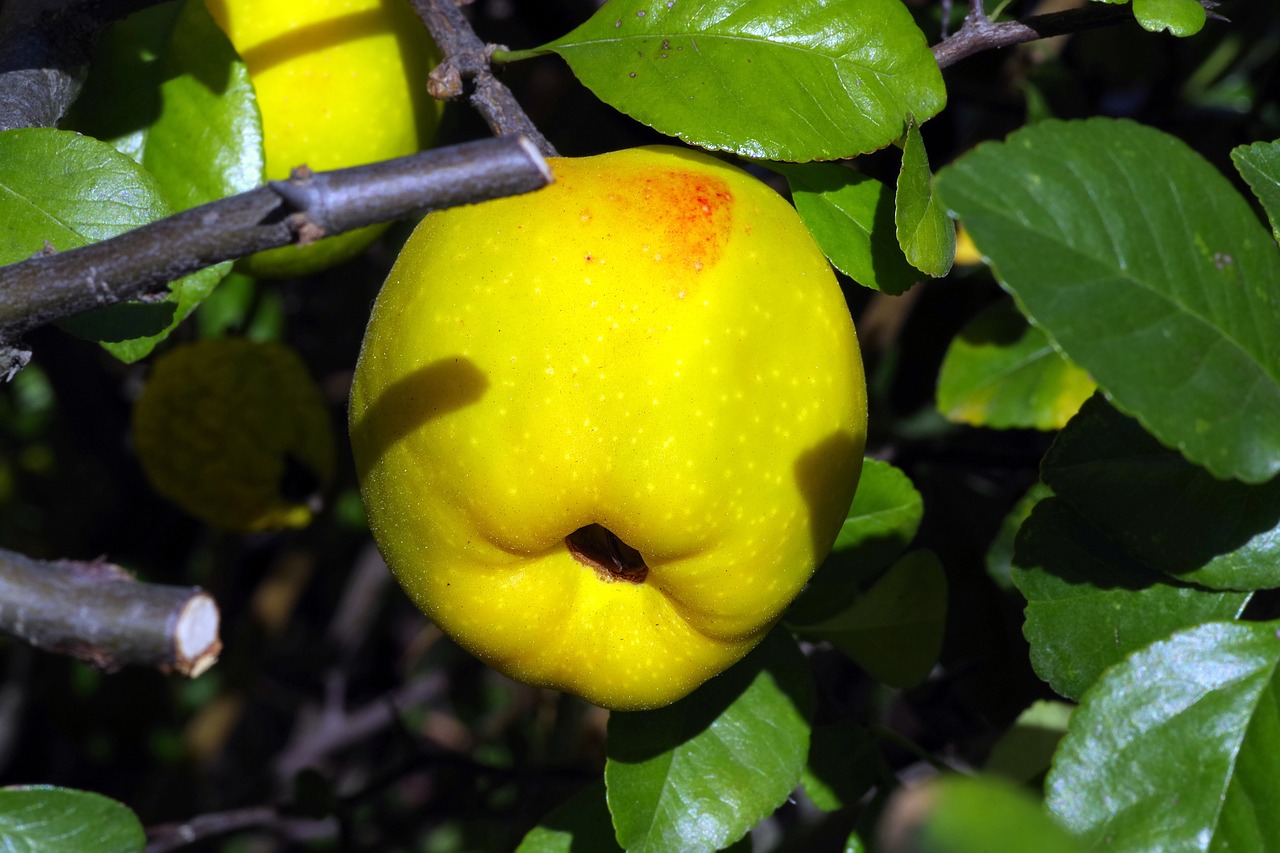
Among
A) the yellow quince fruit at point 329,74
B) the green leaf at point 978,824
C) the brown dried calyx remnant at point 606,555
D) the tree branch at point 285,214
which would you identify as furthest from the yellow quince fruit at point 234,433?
the green leaf at point 978,824

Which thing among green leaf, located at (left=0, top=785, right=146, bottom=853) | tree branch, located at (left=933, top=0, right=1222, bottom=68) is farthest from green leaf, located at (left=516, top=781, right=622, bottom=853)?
tree branch, located at (left=933, top=0, right=1222, bottom=68)

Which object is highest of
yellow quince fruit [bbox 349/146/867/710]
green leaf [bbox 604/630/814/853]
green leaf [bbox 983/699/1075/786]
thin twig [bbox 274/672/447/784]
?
yellow quince fruit [bbox 349/146/867/710]

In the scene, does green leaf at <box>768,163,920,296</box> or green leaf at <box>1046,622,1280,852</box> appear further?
green leaf at <box>768,163,920,296</box>

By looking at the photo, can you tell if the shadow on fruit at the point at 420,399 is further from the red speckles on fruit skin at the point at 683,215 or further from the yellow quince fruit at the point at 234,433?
the yellow quince fruit at the point at 234,433

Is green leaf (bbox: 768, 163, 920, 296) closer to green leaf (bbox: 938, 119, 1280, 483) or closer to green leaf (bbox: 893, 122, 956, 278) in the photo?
green leaf (bbox: 893, 122, 956, 278)

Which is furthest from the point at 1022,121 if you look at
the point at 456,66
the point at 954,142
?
the point at 456,66

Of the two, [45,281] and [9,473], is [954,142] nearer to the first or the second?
[45,281]
